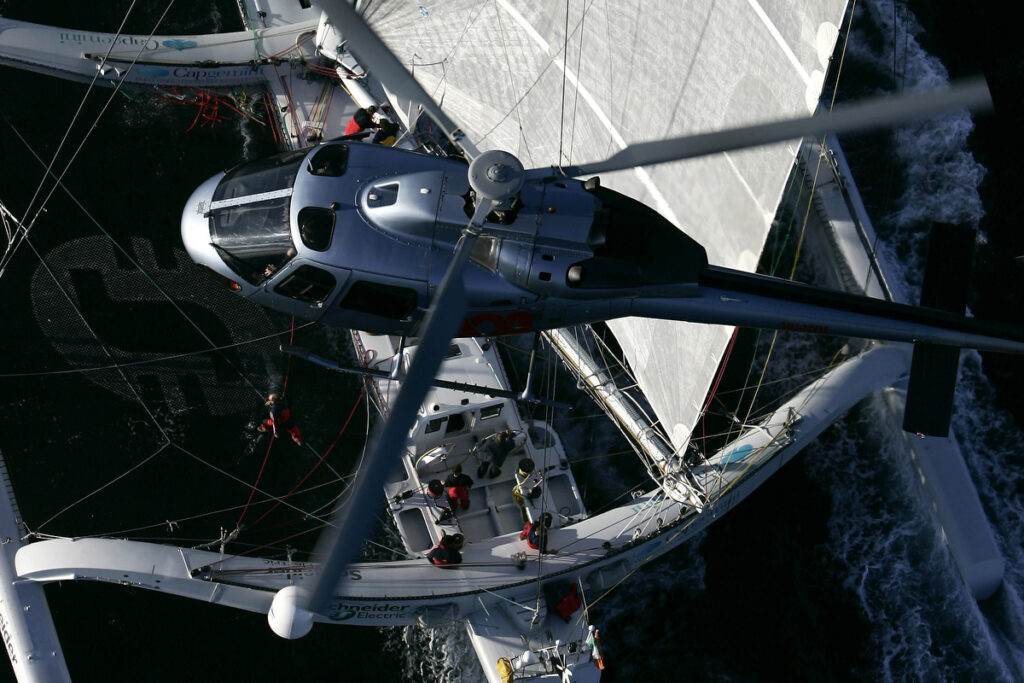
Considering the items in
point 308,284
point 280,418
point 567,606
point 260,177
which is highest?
point 260,177

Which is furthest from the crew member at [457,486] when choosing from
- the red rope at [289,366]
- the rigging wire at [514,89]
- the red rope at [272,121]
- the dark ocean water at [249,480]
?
the red rope at [272,121]

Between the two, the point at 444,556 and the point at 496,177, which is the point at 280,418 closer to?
the point at 444,556

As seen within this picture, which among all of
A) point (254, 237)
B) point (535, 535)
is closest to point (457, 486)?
point (535, 535)

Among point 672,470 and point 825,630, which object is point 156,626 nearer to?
point 672,470

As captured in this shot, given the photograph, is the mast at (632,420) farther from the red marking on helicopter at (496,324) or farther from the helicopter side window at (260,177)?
the helicopter side window at (260,177)

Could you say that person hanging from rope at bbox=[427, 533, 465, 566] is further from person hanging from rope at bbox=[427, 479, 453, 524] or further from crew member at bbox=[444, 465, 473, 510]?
crew member at bbox=[444, 465, 473, 510]

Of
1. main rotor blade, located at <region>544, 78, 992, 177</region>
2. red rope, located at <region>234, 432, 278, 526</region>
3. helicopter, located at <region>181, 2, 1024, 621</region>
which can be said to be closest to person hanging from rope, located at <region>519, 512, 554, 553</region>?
helicopter, located at <region>181, 2, 1024, 621</region>
